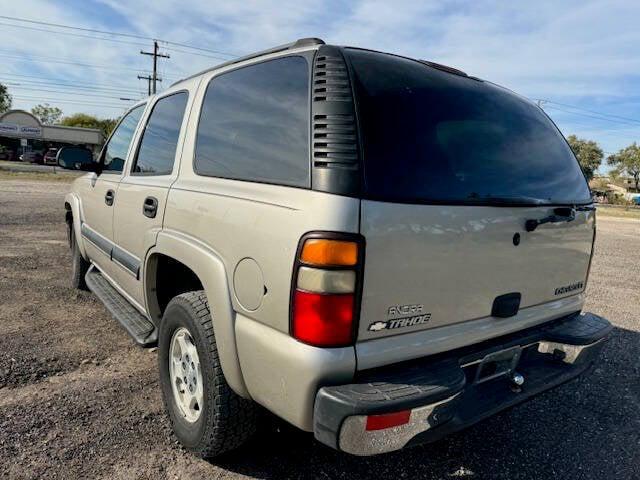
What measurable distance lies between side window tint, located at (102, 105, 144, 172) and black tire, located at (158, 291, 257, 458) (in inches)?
74.9

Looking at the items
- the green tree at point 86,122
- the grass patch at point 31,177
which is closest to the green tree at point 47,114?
the green tree at point 86,122

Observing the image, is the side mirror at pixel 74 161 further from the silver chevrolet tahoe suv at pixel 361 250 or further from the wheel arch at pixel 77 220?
the silver chevrolet tahoe suv at pixel 361 250

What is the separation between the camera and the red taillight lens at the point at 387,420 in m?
1.65

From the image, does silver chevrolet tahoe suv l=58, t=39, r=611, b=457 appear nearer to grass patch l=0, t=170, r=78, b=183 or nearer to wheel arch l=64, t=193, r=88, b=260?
wheel arch l=64, t=193, r=88, b=260

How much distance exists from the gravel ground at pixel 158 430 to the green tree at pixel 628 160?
71.4 m

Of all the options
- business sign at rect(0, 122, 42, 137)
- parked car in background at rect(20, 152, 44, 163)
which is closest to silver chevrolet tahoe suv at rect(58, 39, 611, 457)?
parked car in background at rect(20, 152, 44, 163)

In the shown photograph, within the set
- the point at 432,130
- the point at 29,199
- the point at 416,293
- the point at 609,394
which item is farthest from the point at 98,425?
the point at 29,199

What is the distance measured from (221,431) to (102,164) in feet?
9.97

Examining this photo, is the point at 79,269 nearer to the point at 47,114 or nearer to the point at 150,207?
the point at 150,207

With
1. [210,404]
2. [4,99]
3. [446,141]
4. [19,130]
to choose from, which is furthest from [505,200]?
[4,99]

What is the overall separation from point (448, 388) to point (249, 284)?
0.88 m

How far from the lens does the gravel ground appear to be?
2.34m

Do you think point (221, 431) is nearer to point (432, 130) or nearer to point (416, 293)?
point (416, 293)

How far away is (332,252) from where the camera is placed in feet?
5.50
